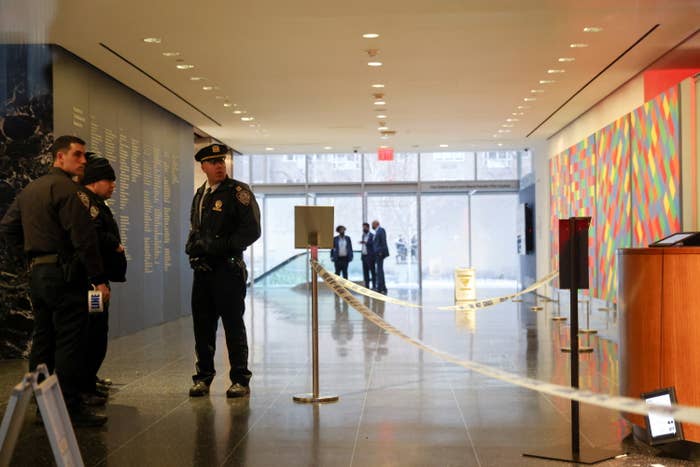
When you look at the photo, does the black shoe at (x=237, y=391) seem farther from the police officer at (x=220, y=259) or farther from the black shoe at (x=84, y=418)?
the black shoe at (x=84, y=418)

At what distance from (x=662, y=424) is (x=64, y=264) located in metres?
3.57

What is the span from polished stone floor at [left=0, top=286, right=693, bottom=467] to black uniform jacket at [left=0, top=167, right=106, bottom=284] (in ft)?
3.53

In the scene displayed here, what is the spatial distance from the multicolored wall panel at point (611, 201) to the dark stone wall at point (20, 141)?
23.2 feet

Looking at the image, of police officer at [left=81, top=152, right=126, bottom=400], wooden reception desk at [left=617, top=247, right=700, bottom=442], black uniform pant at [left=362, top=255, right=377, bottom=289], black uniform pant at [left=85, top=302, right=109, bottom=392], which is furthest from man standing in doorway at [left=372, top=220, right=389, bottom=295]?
wooden reception desk at [left=617, top=247, right=700, bottom=442]

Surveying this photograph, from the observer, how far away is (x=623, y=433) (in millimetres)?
5000

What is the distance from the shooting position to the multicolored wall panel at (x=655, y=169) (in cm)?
912

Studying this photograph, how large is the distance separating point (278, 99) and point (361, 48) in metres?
3.74

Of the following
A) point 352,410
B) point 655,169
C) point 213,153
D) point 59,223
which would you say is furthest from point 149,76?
point 352,410

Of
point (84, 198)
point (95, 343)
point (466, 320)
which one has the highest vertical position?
point (84, 198)

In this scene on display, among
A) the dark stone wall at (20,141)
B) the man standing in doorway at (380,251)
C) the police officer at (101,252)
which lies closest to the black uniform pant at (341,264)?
the man standing in doorway at (380,251)

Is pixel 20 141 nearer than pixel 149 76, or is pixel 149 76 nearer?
pixel 20 141

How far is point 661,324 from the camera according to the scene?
4742 mm

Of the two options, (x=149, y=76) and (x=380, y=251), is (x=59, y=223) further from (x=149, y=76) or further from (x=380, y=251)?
(x=380, y=251)

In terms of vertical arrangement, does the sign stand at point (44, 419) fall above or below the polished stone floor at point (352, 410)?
above
